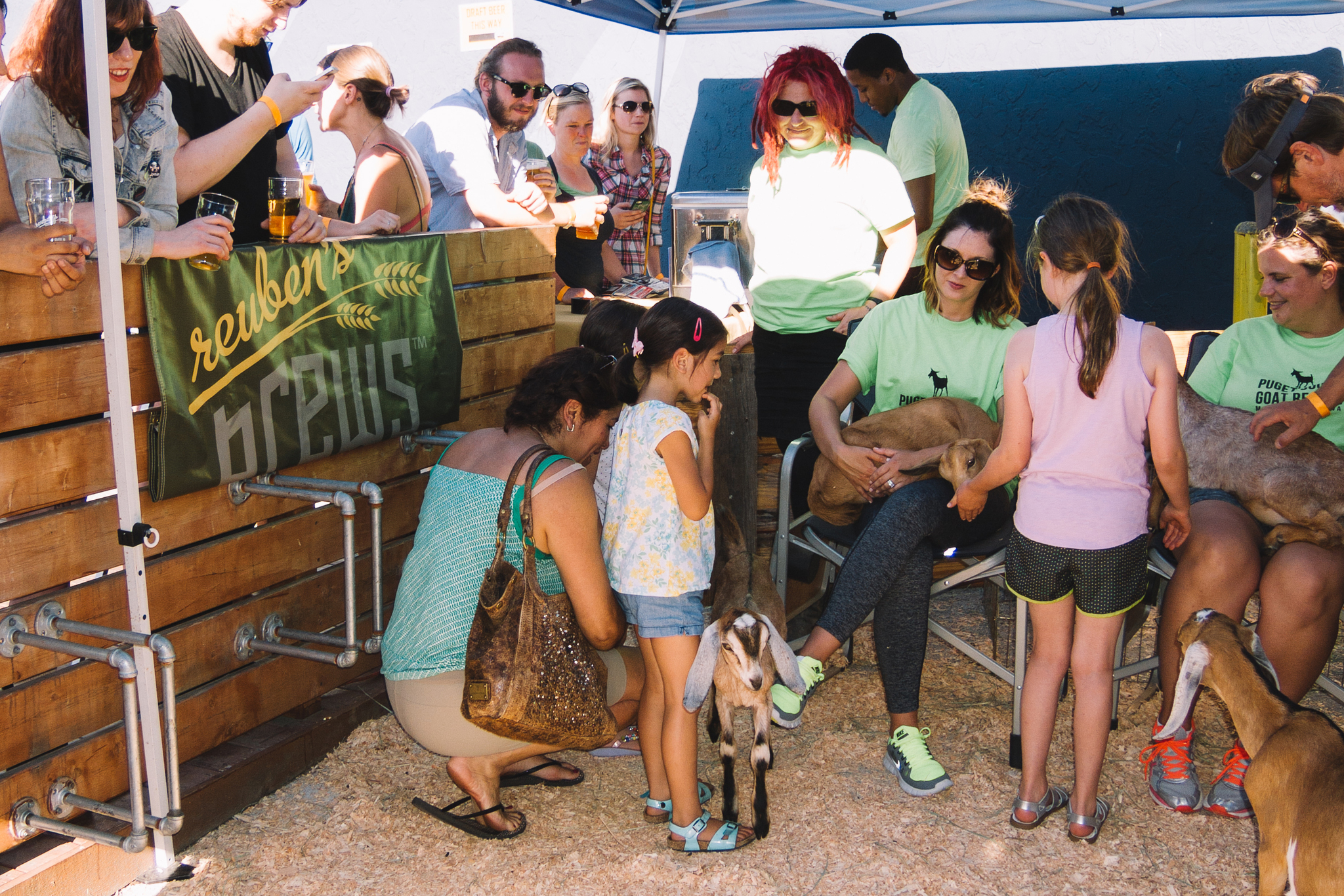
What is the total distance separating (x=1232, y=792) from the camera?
123 inches

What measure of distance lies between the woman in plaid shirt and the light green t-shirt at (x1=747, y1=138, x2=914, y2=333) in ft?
6.67

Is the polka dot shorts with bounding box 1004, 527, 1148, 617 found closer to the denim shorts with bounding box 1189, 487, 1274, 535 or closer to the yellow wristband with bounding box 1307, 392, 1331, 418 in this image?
the denim shorts with bounding box 1189, 487, 1274, 535

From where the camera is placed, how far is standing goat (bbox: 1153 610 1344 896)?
87.4 inches

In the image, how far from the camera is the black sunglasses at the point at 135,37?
2.59m

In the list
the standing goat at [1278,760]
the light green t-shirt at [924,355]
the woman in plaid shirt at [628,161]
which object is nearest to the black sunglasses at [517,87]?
the woman in plaid shirt at [628,161]

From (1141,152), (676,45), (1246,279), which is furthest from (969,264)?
(676,45)

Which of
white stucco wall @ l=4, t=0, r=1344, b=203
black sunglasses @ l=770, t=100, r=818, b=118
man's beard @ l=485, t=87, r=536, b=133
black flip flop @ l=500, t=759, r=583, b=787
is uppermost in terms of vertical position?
white stucco wall @ l=4, t=0, r=1344, b=203

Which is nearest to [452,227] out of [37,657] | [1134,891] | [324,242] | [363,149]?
[363,149]

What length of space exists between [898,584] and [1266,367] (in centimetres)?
148

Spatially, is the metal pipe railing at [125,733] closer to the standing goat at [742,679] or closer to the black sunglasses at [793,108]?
the standing goat at [742,679]

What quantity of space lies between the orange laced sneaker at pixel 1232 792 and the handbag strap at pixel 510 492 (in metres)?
2.14

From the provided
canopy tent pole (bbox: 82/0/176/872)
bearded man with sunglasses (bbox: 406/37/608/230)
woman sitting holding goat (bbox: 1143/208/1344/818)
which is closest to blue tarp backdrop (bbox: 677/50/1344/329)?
bearded man with sunglasses (bbox: 406/37/608/230)

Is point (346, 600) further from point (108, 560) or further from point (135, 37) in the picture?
point (135, 37)

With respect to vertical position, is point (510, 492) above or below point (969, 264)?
below
